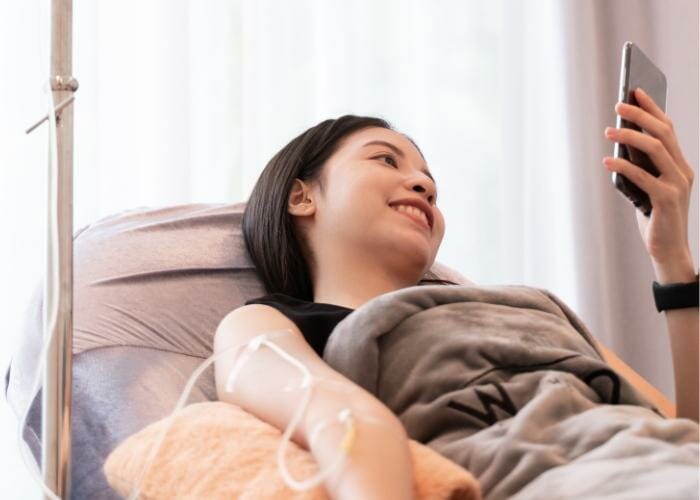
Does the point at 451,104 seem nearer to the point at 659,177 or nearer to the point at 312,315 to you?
the point at 659,177

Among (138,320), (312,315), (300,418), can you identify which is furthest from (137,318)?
(300,418)

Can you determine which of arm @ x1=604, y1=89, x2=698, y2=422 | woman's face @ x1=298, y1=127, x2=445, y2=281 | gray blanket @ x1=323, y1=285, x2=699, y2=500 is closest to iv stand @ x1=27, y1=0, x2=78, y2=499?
gray blanket @ x1=323, y1=285, x2=699, y2=500

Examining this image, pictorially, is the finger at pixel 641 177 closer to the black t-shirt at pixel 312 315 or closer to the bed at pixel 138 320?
the bed at pixel 138 320

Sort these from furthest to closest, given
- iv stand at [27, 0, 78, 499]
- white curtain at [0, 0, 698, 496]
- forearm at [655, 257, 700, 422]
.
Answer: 1. white curtain at [0, 0, 698, 496]
2. forearm at [655, 257, 700, 422]
3. iv stand at [27, 0, 78, 499]

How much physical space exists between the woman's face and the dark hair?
3 centimetres

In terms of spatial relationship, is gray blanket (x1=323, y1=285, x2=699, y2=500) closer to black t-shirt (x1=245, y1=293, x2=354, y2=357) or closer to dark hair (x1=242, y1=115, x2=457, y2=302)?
black t-shirt (x1=245, y1=293, x2=354, y2=357)

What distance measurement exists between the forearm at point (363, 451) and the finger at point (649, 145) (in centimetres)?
58

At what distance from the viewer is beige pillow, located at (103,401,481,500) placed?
2.91 feet

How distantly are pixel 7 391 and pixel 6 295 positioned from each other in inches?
18.1

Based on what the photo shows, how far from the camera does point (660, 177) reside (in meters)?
1.38

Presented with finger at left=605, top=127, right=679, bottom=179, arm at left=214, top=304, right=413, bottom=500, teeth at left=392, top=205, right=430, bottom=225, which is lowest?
arm at left=214, top=304, right=413, bottom=500

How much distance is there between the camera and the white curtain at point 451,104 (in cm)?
201

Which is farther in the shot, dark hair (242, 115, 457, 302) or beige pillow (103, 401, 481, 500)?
dark hair (242, 115, 457, 302)

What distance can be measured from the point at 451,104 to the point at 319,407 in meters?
1.50
